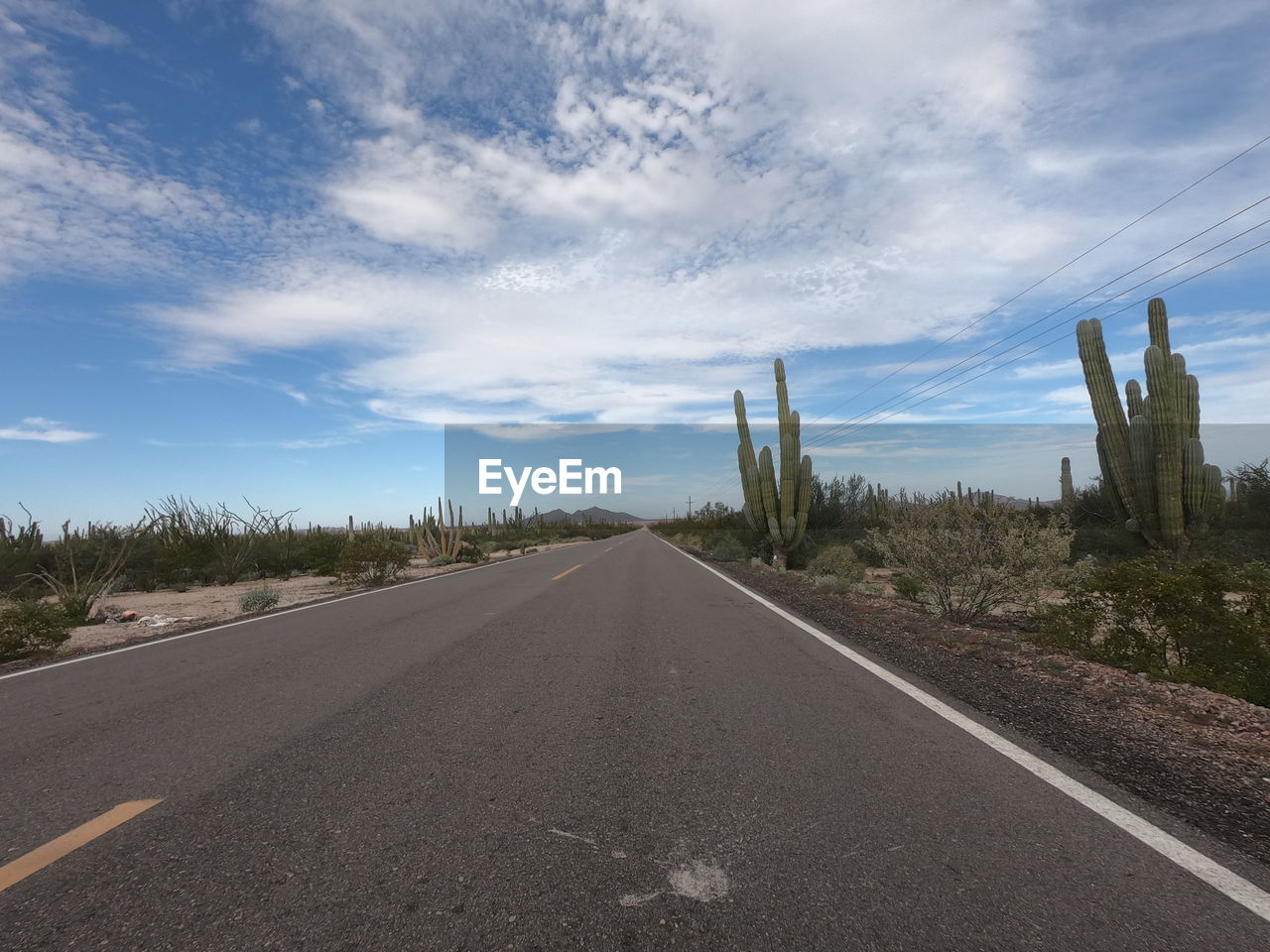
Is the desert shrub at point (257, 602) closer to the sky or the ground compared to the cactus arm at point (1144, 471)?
closer to the ground

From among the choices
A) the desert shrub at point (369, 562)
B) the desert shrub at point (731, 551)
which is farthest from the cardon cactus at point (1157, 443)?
the desert shrub at point (369, 562)

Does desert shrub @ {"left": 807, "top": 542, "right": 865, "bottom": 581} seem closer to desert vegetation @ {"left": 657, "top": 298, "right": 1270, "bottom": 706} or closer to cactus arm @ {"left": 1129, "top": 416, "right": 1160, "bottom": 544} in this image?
desert vegetation @ {"left": 657, "top": 298, "right": 1270, "bottom": 706}

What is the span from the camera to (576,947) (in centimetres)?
229

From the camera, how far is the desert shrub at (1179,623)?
5645mm

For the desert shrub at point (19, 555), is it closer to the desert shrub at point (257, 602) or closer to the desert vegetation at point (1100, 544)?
the desert shrub at point (257, 602)

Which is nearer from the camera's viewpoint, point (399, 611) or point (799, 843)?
point (799, 843)

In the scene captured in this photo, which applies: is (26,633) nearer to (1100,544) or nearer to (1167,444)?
(1167,444)

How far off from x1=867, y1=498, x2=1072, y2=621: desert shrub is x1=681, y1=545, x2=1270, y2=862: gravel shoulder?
4.02 ft

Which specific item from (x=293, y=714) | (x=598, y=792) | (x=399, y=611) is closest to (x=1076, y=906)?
(x=598, y=792)

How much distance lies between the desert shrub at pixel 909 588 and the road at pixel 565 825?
7.23 metres

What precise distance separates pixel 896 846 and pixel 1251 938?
1.14 meters

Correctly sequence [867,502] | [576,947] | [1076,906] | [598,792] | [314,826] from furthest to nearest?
[867,502] → [598,792] → [314,826] → [1076,906] → [576,947]

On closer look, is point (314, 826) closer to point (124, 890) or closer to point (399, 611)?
point (124, 890)

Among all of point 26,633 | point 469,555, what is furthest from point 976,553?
point 469,555
